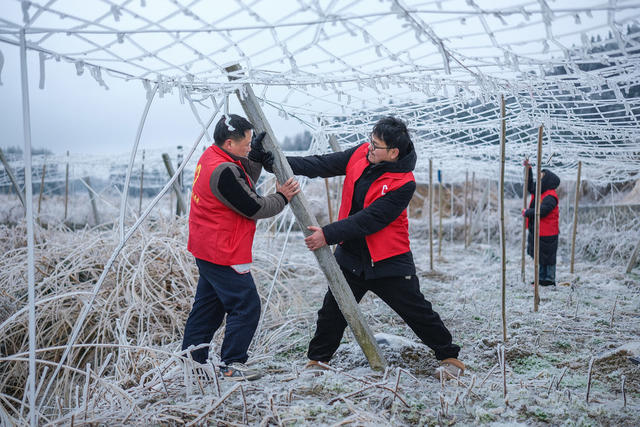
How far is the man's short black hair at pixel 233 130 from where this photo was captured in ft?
7.59

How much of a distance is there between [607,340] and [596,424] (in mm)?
1608

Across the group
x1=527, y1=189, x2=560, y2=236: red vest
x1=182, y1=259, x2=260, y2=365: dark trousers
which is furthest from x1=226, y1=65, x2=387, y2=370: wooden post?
x1=527, y1=189, x2=560, y2=236: red vest

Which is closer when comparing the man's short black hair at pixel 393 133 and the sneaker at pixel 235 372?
the sneaker at pixel 235 372

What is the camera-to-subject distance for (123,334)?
2.70m

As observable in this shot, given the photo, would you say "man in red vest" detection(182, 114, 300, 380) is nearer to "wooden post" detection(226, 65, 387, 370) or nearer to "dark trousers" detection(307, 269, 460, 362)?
"wooden post" detection(226, 65, 387, 370)

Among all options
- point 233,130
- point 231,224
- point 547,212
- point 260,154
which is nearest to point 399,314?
point 231,224

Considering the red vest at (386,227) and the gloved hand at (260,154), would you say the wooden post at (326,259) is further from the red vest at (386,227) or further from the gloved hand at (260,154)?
the red vest at (386,227)

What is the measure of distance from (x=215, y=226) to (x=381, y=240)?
87cm

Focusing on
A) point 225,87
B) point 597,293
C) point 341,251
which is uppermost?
point 225,87

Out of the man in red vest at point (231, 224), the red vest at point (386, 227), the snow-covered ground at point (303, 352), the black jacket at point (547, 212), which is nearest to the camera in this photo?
the snow-covered ground at point (303, 352)

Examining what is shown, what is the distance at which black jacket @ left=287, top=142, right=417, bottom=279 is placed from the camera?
2.29m

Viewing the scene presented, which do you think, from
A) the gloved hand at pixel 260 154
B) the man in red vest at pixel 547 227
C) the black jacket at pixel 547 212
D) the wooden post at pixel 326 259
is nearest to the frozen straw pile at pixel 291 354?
the wooden post at pixel 326 259

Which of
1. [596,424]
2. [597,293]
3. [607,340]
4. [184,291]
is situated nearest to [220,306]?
[184,291]

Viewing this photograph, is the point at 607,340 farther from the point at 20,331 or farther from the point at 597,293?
the point at 20,331
